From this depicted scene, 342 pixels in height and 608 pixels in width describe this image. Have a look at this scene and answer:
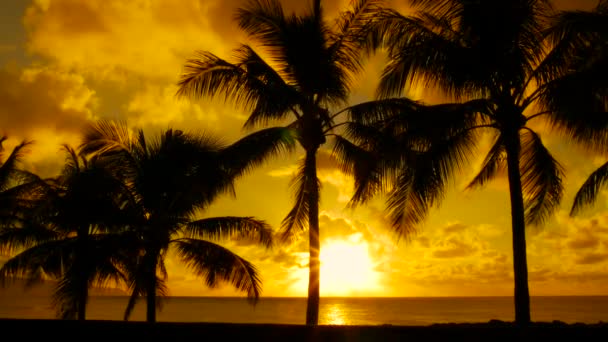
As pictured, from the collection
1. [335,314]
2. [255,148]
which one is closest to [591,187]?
[255,148]

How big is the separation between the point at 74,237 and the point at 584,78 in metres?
14.5

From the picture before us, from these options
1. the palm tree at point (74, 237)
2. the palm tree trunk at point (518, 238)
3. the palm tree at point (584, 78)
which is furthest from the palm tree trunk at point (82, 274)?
the palm tree at point (584, 78)

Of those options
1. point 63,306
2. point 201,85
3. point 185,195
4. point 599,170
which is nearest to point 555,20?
point 599,170

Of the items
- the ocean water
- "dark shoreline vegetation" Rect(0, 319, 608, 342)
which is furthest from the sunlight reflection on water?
"dark shoreline vegetation" Rect(0, 319, 608, 342)

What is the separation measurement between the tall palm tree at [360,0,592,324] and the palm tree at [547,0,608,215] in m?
0.18

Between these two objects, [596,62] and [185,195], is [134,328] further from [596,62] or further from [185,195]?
[596,62]

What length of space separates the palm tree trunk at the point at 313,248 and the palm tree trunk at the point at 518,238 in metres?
4.04

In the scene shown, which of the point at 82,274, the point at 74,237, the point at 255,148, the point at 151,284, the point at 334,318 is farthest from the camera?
the point at 334,318

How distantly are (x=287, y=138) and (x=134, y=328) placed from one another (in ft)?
24.2

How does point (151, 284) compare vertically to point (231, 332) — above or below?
above

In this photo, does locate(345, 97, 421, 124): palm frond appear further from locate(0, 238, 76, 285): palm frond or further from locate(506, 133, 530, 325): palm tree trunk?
locate(0, 238, 76, 285): palm frond

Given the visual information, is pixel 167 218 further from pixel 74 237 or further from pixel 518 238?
pixel 518 238

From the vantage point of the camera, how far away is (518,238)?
32.8 feet

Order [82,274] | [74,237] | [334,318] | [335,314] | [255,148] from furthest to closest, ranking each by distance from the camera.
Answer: [335,314] → [334,318] → [74,237] → [82,274] → [255,148]
